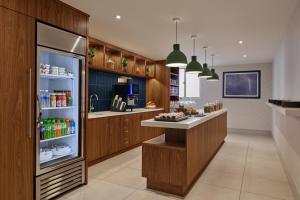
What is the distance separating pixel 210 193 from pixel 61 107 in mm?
2350

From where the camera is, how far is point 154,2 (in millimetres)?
2660

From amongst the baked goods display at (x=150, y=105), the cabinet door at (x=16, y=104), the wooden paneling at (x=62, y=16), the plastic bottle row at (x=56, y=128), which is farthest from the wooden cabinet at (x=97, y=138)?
→ the baked goods display at (x=150, y=105)

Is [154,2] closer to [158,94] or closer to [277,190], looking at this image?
[277,190]

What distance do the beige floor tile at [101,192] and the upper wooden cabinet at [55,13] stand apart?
2157mm

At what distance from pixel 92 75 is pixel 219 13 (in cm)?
298

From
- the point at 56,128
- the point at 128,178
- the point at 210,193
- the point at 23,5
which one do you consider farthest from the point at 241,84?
the point at 23,5

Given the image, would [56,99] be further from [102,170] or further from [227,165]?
[227,165]

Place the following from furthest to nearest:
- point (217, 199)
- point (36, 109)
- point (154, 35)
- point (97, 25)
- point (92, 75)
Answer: point (92, 75)
point (154, 35)
point (97, 25)
point (217, 199)
point (36, 109)

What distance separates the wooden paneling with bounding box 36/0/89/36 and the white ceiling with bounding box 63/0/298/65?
126 millimetres

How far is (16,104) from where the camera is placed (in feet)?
7.02

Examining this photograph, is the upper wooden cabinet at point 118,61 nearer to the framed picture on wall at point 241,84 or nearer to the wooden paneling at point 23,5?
the wooden paneling at point 23,5

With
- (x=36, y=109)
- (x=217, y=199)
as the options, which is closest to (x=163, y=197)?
(x=217, y=199)

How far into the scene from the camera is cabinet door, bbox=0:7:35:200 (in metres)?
2.03

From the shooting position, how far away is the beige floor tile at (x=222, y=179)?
10.1 ft
